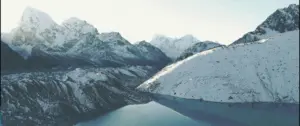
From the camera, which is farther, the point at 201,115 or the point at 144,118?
the point at 201,115

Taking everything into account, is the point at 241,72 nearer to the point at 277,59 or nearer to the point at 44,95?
the point at 277,59

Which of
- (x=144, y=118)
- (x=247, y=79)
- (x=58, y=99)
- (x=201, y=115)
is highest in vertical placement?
(x=58, y=99)

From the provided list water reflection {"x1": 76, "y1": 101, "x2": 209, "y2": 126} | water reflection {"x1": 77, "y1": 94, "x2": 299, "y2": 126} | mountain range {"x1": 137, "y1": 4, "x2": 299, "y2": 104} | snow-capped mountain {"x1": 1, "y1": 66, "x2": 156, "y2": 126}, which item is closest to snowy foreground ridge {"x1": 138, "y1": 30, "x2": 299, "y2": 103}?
mountain range {"x1": 137, "y1": 4, "x2": 299, "y2": 104}

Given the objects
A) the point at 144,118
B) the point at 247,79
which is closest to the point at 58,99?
the point at 144,118

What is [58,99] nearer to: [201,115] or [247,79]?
[201,115]

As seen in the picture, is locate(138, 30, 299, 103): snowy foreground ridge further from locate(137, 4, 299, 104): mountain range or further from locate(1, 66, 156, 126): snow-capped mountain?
locate(1, 66, 156, 126): snow-capped mountain

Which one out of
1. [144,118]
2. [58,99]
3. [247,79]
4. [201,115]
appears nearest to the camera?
[144,118]

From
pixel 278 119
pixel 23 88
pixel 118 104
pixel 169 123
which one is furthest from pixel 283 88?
pixel 23 88
